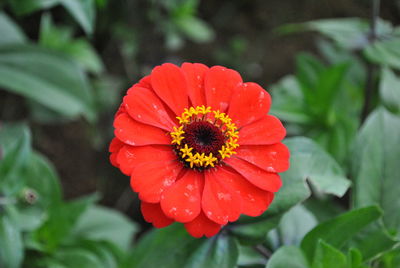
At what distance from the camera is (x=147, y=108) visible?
0.67 m

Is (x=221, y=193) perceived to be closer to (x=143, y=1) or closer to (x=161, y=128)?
(x=161, y=128)

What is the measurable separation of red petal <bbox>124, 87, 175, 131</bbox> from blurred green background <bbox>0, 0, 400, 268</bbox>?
216 millimetres

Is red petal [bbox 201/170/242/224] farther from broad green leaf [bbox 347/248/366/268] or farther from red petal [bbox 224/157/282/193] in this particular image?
broad green leaf [bbox 347/248/366/268]

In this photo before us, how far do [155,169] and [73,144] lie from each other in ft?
3.64

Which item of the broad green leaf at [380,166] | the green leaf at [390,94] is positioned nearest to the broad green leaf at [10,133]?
the broad green leaf at [380,166]

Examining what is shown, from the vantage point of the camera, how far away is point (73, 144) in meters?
1.68

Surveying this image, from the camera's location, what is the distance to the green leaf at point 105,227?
1337mm

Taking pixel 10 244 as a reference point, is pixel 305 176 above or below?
above

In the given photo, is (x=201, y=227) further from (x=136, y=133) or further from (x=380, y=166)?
(x=380, y=166)

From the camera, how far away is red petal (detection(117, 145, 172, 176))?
0.62m

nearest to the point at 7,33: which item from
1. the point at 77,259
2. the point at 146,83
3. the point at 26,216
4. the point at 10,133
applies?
the point at 10,133

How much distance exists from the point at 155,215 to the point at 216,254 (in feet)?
0.56

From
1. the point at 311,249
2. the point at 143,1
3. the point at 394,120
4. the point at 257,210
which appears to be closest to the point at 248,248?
the point at 311,249

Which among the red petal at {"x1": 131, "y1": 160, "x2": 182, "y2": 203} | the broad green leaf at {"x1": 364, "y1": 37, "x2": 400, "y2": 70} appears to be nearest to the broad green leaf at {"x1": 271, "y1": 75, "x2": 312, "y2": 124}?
the broad green leaf at {"x1": 364, "y1": 37, "x2": 400, "y2": 70}
